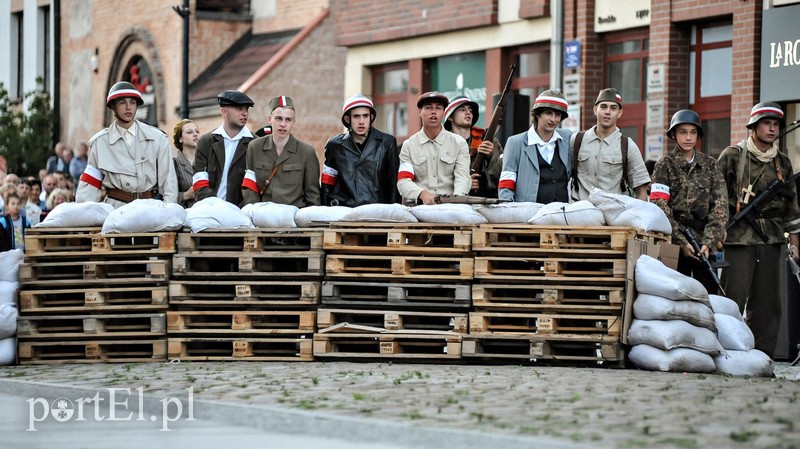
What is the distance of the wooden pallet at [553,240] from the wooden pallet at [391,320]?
614 millimetres

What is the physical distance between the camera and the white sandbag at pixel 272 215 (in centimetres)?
1462

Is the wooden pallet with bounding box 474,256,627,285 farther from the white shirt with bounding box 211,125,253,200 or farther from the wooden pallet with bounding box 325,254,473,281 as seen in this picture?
the white shirt with bounding box 211,125,253,200

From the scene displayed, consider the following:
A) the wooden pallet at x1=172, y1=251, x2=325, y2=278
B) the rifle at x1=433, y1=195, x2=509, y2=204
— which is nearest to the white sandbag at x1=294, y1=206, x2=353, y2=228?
the wooden pallet at x1=172, y1=251, x2=325, y2=278

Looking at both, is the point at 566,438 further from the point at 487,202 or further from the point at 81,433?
the point at 487,202

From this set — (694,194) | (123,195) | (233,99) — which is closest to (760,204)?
(694,194)

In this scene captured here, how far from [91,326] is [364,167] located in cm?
268

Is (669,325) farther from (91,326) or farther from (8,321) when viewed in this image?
(8,321)

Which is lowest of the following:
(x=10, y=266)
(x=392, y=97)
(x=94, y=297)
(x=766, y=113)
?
(x=94, y=297)

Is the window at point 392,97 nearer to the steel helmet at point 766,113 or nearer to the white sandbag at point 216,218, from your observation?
the steel helmet at point 766,113

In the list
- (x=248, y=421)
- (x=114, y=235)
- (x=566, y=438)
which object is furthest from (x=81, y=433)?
(x=114, y=235)

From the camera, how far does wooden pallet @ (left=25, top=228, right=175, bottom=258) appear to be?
14.6m

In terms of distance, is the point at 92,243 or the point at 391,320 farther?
the point at 92,243

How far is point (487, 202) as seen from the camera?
14062 millimetres

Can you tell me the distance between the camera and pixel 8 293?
14.9m
